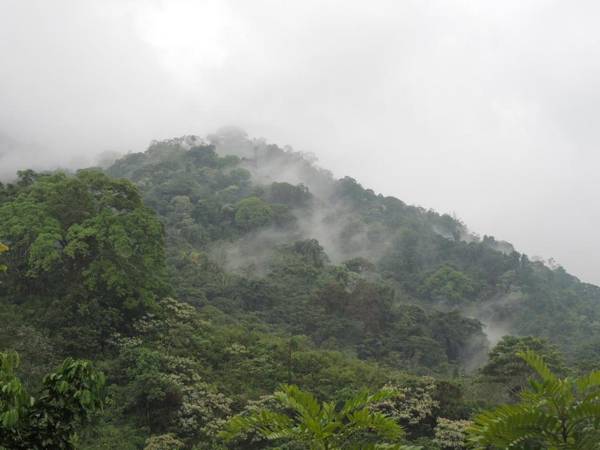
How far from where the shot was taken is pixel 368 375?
19844mm

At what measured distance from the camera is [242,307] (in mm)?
30688

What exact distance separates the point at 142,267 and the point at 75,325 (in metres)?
3.66

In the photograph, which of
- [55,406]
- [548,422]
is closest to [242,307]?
[55,406]

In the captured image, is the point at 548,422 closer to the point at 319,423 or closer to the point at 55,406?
the point at 319,423

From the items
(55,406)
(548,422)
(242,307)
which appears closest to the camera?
(548,422)

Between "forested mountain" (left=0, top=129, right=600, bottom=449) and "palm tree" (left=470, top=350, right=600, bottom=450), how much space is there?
66.2 inches

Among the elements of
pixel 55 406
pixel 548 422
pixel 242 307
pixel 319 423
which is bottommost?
pixel 55 406

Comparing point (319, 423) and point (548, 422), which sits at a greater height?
point (548, 422)

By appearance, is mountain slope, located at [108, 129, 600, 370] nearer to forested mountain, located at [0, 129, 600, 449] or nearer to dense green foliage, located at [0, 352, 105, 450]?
forested mountain, located at [0, 129, 600, 449]

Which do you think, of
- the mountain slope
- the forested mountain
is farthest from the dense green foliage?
the mountain slope

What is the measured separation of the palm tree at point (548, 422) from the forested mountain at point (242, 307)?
1.68m

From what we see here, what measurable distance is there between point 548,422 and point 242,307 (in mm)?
27363

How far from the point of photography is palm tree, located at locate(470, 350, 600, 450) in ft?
12.8

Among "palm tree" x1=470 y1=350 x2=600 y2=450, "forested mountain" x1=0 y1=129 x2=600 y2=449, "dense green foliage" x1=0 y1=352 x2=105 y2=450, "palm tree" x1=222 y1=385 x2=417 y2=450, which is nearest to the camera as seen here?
"palm tree" x1=470 y1=350 x2=600 y2=450
